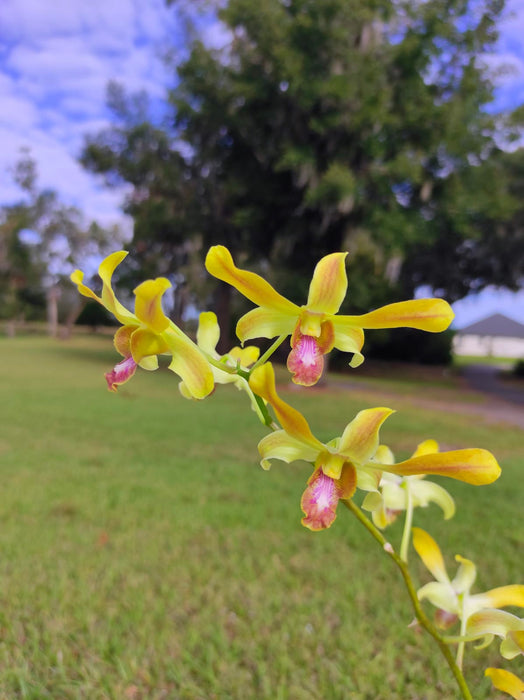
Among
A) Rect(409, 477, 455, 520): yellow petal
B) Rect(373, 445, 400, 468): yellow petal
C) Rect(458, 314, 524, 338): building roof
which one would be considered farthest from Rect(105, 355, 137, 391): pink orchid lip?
Rect(458, 314, 524, 338): building roof

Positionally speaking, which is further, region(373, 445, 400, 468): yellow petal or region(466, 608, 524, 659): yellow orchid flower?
region(373, 445, 400, 468): yellow petal

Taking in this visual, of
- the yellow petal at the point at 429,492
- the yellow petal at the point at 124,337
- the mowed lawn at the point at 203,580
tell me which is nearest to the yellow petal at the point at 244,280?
the yellow petal at the point at 124,337

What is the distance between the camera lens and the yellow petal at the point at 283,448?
53cm

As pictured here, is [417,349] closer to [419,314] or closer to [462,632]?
[462,632]

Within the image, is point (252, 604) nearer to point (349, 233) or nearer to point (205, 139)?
point (349, 233)

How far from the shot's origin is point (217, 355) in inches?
24.9

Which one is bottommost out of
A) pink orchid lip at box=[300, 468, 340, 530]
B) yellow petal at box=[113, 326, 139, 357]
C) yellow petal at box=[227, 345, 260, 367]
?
pink orchid lip at box=[300, 468, 340, 530]

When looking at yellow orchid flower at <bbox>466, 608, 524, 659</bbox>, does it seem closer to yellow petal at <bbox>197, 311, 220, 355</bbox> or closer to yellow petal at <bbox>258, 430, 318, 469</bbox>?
yellow petal at <bbox>258, 430, 318, 469</bbox>

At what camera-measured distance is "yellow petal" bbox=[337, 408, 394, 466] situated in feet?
1.64

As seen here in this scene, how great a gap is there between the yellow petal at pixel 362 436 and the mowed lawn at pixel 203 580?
109 cm

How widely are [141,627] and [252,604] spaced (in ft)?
1.25

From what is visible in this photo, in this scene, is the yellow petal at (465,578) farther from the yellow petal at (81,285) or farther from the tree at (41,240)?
the tree at (41,240)

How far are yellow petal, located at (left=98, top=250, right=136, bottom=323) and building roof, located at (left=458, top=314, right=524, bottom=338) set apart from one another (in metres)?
25.4

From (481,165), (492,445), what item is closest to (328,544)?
(492,445)
